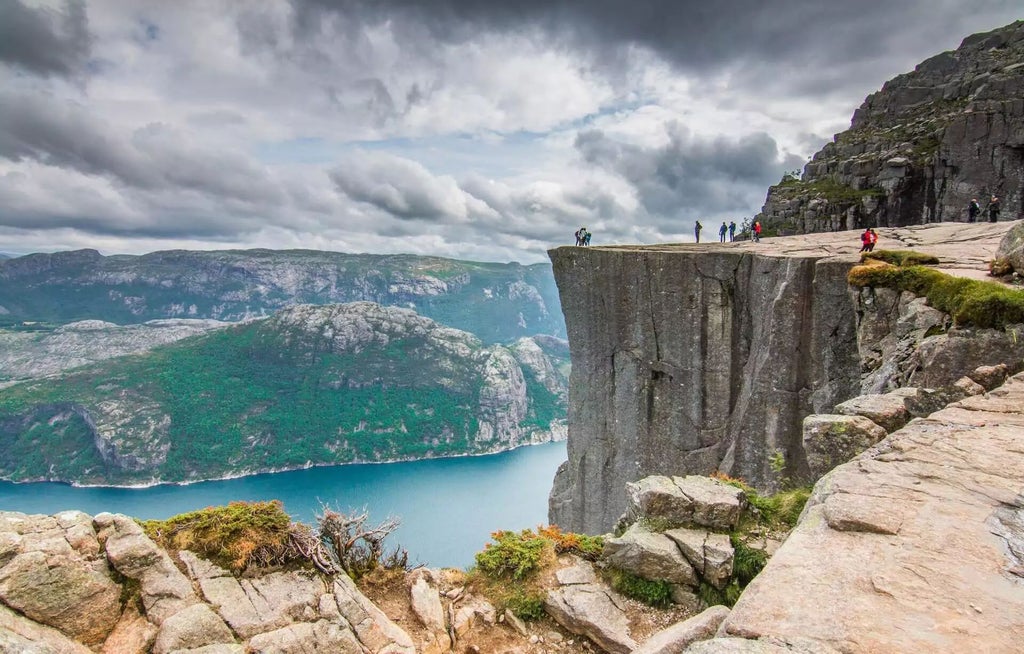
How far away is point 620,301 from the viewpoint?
87.4 feet

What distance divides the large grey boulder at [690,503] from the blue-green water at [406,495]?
9223 cm

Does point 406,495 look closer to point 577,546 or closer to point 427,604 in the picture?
A: point 577,546

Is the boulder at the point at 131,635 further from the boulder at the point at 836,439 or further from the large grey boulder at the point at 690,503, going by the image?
the boulder at the point at 836,439

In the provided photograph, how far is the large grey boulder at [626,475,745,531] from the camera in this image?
31.2ft

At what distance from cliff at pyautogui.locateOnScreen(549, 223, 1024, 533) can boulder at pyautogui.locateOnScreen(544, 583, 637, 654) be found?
29.8ft

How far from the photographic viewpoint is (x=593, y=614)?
341 inches

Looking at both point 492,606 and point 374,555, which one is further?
point 374,555

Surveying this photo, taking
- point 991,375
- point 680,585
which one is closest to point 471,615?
point 680,585

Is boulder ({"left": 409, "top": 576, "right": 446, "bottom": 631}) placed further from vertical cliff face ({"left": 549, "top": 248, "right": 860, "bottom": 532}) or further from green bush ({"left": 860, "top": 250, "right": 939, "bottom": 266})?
green bush ({"left": 860, "top": 250, "right": 939, "bottom": 266})

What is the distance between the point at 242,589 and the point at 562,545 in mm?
5804

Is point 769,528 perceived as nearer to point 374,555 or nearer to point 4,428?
point 374,555

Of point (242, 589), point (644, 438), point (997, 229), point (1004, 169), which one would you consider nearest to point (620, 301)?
point (644, 438)

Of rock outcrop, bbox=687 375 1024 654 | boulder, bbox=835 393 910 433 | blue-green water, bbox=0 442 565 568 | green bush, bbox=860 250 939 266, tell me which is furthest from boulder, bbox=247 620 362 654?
blue-green water, bbox=0 442 565 568

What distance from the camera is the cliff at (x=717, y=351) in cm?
1858
